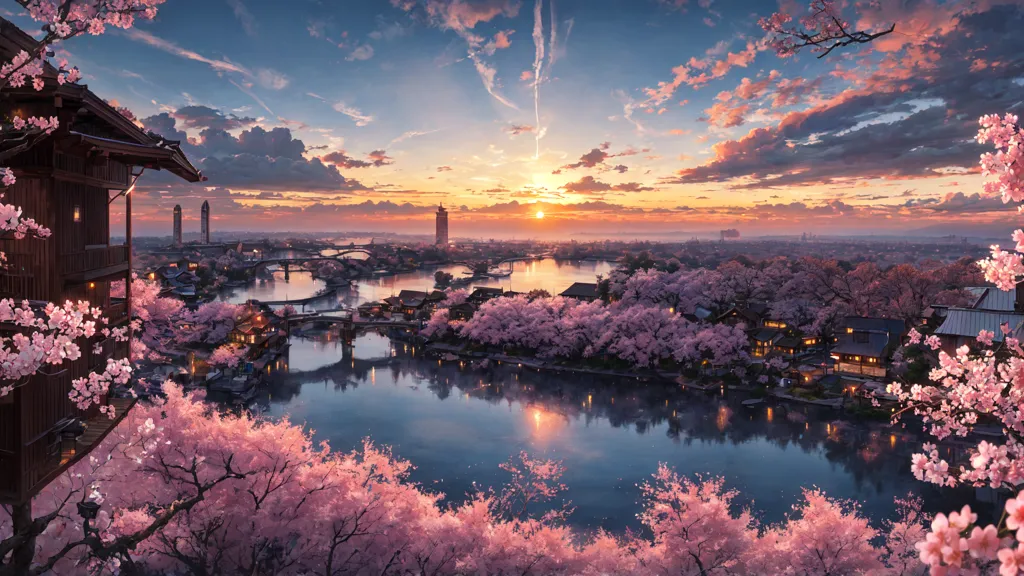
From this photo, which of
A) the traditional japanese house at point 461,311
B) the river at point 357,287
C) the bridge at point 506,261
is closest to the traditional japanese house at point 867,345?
the traditional japanese house at point 461,311

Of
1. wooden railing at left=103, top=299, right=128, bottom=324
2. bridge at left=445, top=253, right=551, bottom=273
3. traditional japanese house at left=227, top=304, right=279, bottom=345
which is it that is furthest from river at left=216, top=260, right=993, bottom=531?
bridge at left=445, top=253, right=551, bottom=273

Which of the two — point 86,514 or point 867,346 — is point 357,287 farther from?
point 86,514

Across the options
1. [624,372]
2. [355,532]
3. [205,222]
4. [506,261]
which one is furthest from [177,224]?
[355,532]

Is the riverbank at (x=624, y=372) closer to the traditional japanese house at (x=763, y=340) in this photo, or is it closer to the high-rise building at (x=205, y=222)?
the traditional japanese house at (x=763, y=340)

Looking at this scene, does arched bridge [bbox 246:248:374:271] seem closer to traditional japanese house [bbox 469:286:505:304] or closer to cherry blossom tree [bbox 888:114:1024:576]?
traditional japanese house [bbox 469:286:505:304]

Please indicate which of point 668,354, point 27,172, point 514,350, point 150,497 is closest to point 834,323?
point 668,354

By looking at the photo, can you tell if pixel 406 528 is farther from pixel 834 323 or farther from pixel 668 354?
pixel 834 323
